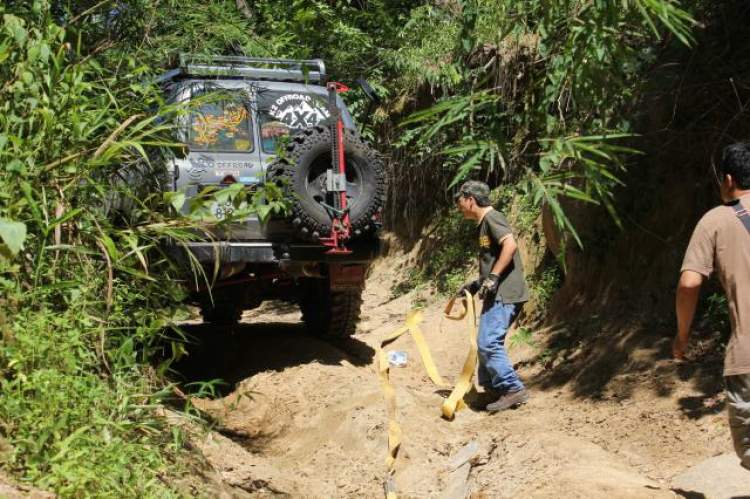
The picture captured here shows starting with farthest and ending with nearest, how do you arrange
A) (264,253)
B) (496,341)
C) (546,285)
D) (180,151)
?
(546,285) → (264,253) → (496,341) → (180,151)

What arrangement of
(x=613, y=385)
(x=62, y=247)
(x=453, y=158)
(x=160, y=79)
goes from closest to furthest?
(x=62, y=247) → (x=613, y=385) → (x=160, y=79) → (x=453, y=158)

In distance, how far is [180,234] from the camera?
5129 mm

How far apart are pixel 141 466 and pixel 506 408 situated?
3.49 metres

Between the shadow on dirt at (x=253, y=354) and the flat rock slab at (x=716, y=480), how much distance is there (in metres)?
3.90

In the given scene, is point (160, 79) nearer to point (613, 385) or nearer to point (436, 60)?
point (613, 385)

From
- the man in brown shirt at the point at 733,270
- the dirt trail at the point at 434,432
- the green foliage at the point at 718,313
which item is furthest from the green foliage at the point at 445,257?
the man in brown shirt at the point at 733,270

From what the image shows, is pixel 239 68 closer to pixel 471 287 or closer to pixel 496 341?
pixel 471 287

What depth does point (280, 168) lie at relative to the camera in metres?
7.45

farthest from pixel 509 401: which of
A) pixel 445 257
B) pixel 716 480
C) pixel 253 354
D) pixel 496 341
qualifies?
pixel 445 257

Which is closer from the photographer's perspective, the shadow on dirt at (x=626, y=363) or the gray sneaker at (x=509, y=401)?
the shadow on dirt at (x=626, y=363)

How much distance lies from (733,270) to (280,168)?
4.13m

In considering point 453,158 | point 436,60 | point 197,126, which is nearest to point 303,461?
point 197,126

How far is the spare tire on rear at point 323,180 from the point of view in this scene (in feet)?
24.4

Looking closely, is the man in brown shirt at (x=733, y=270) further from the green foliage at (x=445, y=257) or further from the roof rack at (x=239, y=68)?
the green foliage at (x=445, y=257)
